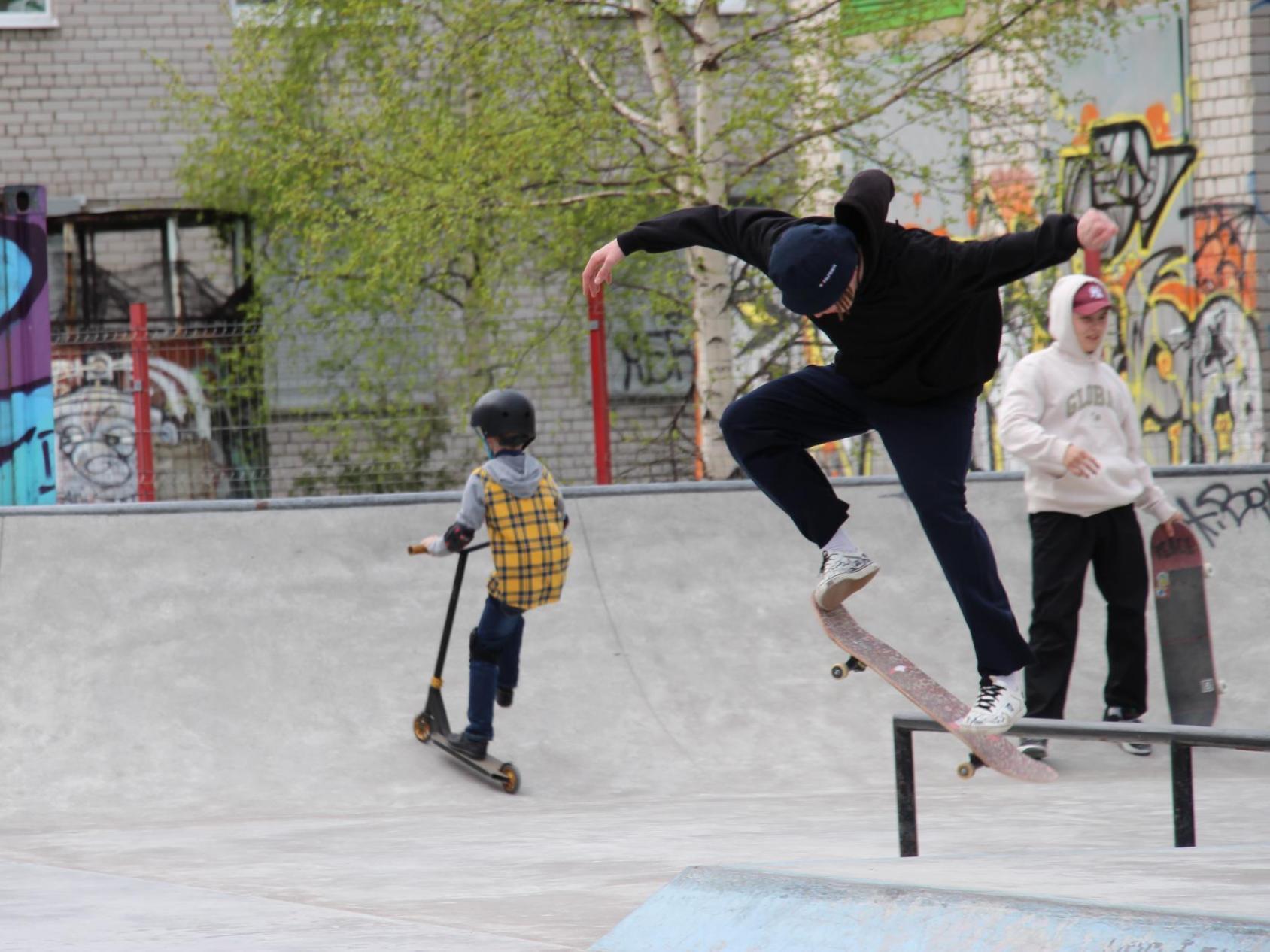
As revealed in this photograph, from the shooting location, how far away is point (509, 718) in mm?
7863

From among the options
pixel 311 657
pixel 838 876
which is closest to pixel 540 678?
pixel 311 657

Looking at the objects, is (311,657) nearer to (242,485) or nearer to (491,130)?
(242,485)

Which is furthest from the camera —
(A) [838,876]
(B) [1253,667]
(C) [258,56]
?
(C) [258,56]

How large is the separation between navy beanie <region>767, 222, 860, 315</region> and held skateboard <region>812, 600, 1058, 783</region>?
122 centimetres

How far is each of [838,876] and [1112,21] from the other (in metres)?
8.57

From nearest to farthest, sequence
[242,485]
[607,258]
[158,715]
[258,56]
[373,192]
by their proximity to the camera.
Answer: [607,258], [158,715], [242,485], [373,192], [258,56]

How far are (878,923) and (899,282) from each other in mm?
1625

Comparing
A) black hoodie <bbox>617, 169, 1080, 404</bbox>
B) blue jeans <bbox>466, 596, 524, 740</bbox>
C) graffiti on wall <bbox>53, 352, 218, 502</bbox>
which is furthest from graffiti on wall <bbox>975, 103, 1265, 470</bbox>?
black hoodie <bbox>617, 169, 1080, 404</bbox>

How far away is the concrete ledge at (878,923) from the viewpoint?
10.7 ft

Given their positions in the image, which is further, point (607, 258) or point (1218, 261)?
point (1218, 261)

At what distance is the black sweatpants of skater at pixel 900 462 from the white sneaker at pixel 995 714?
0.08 metres

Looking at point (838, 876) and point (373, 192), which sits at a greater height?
point (373, 192)

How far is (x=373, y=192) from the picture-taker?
11922 millimetres

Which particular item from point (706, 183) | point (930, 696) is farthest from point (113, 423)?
point (930, 696)
